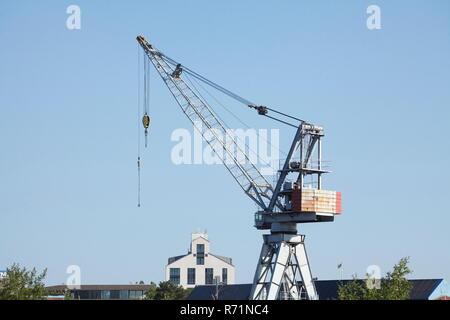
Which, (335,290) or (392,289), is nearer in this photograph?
(392,289)

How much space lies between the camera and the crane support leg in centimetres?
10688

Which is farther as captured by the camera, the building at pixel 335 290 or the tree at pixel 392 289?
the building at pixel 335 290

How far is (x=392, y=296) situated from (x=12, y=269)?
51414mm

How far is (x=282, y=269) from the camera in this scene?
108 metres

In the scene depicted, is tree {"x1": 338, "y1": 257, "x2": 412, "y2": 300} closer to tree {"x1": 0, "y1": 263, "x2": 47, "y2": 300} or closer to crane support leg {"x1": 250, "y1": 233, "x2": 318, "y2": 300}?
crane support leg {"x1": 250, "y1": 233, "x2": 318, "y2": 300}

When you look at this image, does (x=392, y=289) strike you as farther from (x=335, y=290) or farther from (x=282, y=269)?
(x=335, y=290)

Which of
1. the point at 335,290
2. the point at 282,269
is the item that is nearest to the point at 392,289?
the point at 282,269

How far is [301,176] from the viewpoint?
4109 inches

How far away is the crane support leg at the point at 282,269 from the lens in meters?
107

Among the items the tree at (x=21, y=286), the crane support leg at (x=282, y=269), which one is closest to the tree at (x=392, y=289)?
the crane support leg at (x=282, y=269)

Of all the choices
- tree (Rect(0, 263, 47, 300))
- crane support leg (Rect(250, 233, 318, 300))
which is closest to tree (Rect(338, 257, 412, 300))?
crane support leg (Rect(250, 233, 318, 300))

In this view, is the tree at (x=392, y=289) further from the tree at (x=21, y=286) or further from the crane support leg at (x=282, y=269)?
the tree at (x=21, y=286)
